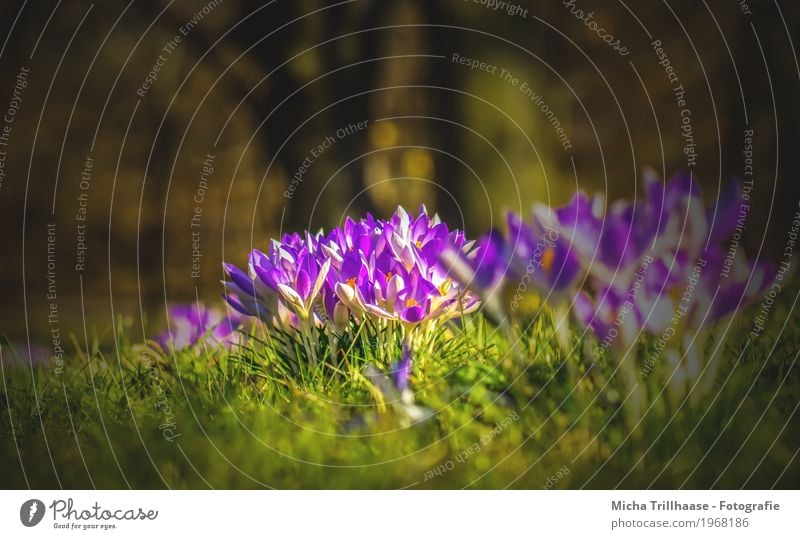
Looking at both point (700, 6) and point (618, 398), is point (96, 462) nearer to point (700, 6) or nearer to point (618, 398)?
point (618, 398)

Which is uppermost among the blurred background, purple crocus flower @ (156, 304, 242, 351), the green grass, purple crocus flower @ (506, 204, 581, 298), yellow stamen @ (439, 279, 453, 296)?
the blurred background

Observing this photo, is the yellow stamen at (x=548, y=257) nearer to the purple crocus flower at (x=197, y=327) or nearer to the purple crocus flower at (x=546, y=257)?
the purple crocus flower at (x=546, y=257)

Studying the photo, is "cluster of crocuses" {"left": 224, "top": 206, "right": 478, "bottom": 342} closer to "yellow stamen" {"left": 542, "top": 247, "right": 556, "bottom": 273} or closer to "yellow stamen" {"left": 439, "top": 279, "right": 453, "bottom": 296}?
"yellow stamen" {"left": 439, "top": 279, "right": 453, "bottom": 296}

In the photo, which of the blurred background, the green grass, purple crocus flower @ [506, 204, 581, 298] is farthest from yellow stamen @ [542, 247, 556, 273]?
the blurred background

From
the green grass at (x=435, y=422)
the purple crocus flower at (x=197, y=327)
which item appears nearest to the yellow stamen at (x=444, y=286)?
the green grass at (x=435, y=422)

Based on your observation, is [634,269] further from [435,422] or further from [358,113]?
[358,113]

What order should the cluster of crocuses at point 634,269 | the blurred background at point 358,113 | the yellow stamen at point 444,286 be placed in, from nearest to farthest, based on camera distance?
the cluster of crocuses at point 634,269 < the yellow stamen at point 444,286 < the blurred background at point 358,113
